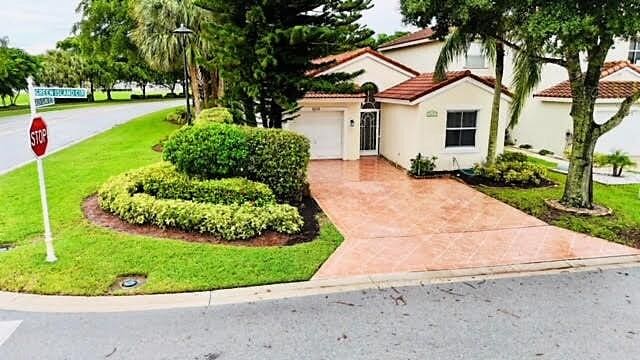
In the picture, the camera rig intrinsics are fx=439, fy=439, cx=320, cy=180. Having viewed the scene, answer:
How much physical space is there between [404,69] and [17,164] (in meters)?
14.7

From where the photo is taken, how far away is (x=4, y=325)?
538cm

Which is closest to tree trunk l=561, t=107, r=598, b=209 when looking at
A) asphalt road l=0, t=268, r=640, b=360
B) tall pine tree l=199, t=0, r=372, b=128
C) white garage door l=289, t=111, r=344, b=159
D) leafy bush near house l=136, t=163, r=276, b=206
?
asphalt road l=0, t=268, r=640, b=360

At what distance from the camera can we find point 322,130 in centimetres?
1705

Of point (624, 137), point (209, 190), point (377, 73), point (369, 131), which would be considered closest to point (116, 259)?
point (209, 190)

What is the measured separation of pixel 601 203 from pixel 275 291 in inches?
368

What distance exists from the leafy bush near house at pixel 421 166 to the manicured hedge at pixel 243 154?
5281 millimetres

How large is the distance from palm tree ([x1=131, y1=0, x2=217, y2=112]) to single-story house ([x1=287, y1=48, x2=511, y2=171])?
6.97 meters

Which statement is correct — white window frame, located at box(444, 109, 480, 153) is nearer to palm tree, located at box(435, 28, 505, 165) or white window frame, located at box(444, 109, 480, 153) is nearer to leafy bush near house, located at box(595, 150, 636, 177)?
palm tree, located at box(435, 28, 505, 165)

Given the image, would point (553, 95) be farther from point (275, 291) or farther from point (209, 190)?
point (275, 291)

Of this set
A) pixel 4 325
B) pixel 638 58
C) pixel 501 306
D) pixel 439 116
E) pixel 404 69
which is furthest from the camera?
pixel 638 58

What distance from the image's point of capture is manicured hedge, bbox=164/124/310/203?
9.53m

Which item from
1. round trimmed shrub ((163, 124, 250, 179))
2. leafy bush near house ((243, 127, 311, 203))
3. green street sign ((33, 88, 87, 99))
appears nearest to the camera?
green street sign ((33, 88, 87, 99))

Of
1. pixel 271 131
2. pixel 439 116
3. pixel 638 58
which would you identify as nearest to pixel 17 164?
pixel 271 131

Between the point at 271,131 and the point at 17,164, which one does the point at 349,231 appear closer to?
the point at 271,131
